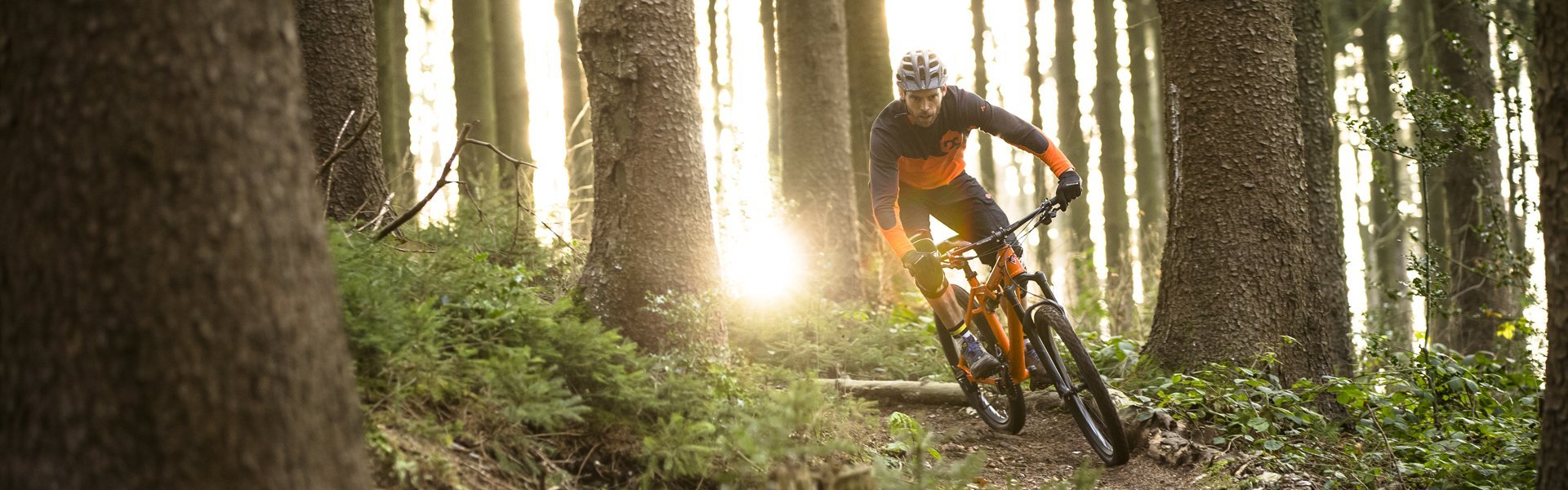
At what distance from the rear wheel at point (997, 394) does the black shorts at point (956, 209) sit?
1.37 ft

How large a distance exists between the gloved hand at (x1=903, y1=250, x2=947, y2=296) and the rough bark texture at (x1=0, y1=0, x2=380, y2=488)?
151 inches

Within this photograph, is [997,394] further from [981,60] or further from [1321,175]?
[981,60]

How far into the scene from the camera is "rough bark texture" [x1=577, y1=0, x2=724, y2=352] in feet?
17.8

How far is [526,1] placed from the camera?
1641 cm

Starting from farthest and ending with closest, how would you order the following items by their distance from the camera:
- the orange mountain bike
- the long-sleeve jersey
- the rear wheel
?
the rear wheel
the long-sleeve jersey
the orange mountain bike

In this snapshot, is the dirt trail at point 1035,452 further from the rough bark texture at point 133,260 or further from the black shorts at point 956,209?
the rough bark texture at point 133,260

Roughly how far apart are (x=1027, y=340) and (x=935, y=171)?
1.15 m

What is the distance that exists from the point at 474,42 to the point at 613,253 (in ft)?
24.5

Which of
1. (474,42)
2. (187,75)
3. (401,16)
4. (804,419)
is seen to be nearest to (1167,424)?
(804,419)

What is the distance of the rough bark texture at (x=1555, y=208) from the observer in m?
3.05

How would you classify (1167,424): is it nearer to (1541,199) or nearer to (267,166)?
(1541,199)

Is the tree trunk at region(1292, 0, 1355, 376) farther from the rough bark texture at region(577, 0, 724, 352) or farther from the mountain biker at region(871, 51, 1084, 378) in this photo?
the rough bark texture at region(577, 0, 724, 352)

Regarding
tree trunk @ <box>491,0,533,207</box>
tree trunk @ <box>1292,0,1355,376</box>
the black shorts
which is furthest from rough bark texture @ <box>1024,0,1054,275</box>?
the black shorts

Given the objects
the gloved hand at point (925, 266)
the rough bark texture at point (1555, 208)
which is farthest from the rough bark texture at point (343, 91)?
the rough bark texture at point (1555, 208)
